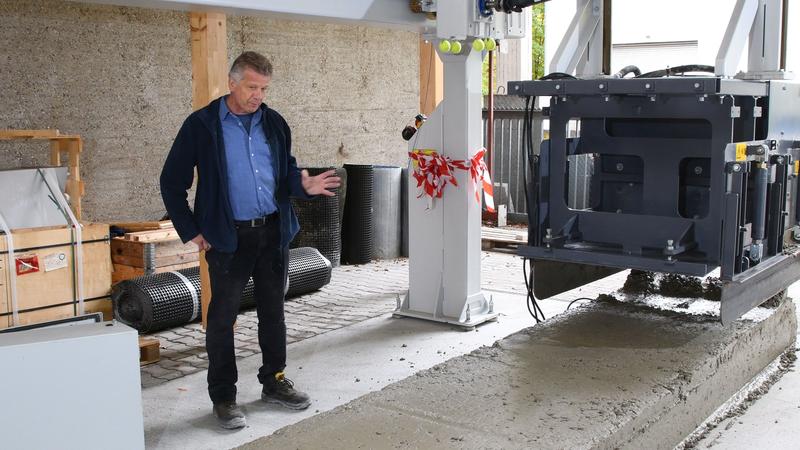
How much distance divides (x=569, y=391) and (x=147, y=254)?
4.54 meters

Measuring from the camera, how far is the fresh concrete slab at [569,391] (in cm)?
316

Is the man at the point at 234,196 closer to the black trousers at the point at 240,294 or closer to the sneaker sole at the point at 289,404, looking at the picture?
the black trousers at the point at 240,294

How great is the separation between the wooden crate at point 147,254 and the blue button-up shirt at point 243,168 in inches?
111

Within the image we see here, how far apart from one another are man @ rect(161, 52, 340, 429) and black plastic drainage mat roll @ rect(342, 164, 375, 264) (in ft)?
14.8

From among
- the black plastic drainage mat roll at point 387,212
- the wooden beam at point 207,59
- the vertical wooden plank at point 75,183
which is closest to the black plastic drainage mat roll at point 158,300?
the vertical wooden plank at point 75,183

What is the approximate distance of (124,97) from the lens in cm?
823

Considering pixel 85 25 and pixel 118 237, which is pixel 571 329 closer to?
pixel 118 237

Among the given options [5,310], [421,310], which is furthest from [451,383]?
[5,310]

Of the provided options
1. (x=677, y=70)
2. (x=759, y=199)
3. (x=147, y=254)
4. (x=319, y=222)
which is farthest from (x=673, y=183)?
(x=319, y=222)

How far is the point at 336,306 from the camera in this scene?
751cm

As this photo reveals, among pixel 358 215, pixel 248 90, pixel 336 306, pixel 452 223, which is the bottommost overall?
pixel 336 306

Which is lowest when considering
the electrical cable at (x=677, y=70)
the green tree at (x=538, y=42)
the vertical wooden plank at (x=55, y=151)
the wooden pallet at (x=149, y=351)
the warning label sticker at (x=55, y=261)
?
the wooden pallet at (x=149, y=351)

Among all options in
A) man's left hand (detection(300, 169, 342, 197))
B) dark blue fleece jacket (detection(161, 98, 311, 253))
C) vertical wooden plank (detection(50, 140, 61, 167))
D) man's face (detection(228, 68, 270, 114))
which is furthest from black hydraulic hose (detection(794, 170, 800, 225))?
vertical wooden plank (detection(50, 140, 61, 167))

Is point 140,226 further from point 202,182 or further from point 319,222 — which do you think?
point 202,182
